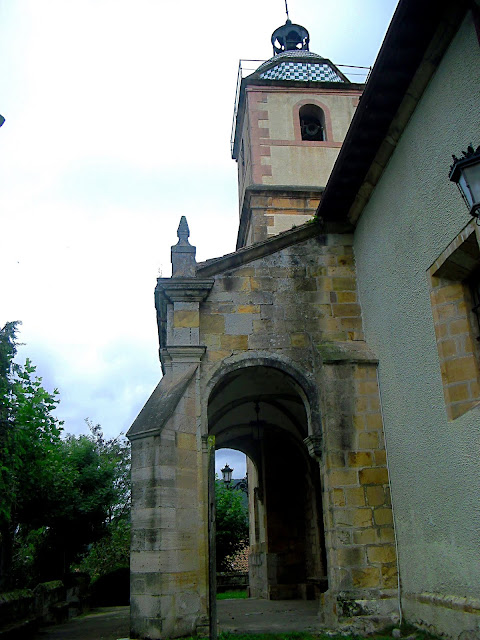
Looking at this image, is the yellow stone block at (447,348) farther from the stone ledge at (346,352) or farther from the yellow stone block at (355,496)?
the yellow stone block at (355,496)

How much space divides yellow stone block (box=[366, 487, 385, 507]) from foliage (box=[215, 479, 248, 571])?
16993 millimetres

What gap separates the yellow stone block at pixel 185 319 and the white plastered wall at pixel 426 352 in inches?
106

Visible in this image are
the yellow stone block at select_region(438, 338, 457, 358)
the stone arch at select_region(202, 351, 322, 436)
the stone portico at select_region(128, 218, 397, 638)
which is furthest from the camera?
the stone arch at select_region(202, 351, 322, 436)

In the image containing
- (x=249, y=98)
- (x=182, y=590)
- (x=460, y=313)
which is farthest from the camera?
(x=249, y=98)

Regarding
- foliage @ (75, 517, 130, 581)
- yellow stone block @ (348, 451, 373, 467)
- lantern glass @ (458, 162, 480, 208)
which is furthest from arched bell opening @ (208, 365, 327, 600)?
foliage @ (75, 517, 130, 581)

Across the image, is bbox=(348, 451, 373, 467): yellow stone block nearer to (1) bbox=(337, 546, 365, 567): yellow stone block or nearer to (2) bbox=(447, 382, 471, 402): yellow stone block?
(1) bbox=(337, 546, 365, 567): yellow stone block

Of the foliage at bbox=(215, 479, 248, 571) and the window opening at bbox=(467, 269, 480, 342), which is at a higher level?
the window opening at bbox=(467, 269, 480, 342)

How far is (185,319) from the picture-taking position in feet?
30.2

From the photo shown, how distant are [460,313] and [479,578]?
2757 millimetres

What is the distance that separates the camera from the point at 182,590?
762cm

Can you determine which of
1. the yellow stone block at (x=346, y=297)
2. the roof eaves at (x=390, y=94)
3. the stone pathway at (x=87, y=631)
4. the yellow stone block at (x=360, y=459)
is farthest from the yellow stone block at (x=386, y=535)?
the roof eaves at (x=390, y=94)

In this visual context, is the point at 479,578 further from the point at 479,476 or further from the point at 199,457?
the point at 199,457

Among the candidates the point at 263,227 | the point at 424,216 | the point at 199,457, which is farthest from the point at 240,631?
the point at 263,227

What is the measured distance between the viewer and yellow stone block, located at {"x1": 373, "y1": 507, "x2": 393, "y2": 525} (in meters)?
8.07
